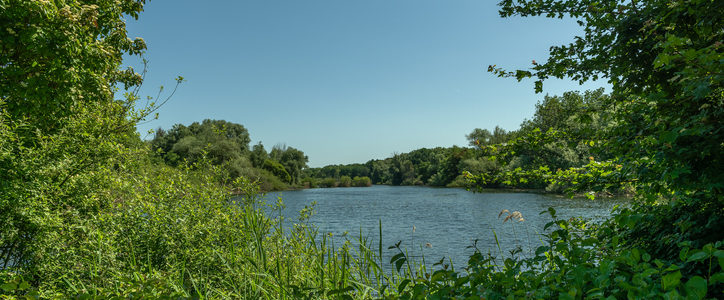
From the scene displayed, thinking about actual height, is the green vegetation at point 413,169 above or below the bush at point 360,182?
above

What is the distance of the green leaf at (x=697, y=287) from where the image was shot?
3.94 feet

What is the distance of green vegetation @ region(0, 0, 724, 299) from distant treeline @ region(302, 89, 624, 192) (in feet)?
0.19

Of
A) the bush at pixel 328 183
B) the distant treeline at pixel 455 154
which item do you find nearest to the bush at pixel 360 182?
the distant treeline at pixel 455 154

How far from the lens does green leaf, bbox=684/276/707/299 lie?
1.20 metres

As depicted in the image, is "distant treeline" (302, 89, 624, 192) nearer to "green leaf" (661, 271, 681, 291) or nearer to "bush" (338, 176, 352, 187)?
"bush" (338, 176, 352, 187)

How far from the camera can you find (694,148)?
228 centimetres

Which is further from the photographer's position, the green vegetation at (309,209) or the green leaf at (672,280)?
the green vegetation at (309,209)

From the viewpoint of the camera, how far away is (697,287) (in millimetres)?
1226

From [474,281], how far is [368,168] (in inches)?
4688

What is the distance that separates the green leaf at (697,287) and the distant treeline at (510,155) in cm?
229

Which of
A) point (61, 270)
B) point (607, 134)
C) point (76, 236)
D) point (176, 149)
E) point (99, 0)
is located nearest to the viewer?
point (607, 134)

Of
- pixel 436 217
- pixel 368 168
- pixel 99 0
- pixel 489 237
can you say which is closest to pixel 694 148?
pixel 99 0

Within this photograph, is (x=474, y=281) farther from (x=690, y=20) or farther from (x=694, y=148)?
(x=690, y=20)

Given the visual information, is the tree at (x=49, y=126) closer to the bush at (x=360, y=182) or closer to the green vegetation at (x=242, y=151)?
the green vegetation at (x=242, y=151)
